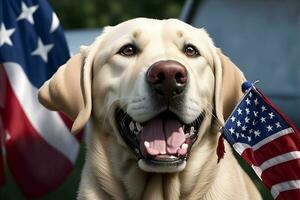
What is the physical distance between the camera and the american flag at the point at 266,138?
16.5ft

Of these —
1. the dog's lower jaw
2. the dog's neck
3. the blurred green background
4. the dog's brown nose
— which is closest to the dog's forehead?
the dog's brown nose

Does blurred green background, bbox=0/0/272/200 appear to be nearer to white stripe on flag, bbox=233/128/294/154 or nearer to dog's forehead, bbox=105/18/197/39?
dog's forehead, bbox=105/18/197/39

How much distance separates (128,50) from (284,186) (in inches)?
44.8

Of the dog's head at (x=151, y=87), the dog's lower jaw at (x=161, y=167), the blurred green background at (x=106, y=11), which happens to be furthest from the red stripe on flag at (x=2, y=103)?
the blurred green background at (x=106, y=11)

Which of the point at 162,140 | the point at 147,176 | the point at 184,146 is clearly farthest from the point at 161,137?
the point at 147,176

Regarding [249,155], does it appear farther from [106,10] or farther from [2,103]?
[106,10]

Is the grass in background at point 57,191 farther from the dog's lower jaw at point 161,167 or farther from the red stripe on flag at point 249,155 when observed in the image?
the red stripe on flag at point 249,155

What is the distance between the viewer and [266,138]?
505 cm

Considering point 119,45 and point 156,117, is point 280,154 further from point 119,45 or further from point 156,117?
point 119,45

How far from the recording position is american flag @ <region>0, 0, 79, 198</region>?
7852mm

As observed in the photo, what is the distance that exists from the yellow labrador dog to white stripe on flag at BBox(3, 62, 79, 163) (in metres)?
2.23

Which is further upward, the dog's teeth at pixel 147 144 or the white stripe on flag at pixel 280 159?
the white stripe on flag at pixel 280 159

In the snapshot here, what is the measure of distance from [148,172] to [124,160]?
0.16m

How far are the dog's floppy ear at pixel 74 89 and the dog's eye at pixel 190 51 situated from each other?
0.57 m
